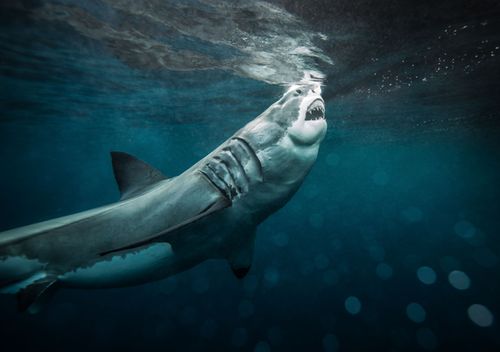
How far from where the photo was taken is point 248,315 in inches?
520

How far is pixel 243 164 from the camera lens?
10.6ft

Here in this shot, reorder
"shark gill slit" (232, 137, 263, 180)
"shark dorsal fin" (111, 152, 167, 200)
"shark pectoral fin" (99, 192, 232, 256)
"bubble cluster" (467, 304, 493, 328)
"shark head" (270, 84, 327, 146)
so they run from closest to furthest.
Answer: "shark pectoral fin" (99, 192, 232, 256)
"shark head" (270, 84, 327, 146)
"shark gill slit" (232, 137, 263, 180)
"shark dorsal fin" (111, 152, 167, 200)
"bubble cluster" (467, 304, 493, 328)

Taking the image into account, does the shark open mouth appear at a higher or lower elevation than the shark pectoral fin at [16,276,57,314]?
higher

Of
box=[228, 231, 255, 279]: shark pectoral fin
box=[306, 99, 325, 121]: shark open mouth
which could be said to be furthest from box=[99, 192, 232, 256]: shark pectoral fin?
box=[228, 231, 255, 279]: shark pectoral fin

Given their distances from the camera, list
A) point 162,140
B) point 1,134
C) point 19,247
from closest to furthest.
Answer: point 19,247 → point 1,134 → point 162,140

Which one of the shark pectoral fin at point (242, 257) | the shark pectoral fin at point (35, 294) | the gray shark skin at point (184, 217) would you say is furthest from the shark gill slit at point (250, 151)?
the shark pectoral fin at point (35, 294)

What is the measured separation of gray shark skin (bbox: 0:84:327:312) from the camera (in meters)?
3.10

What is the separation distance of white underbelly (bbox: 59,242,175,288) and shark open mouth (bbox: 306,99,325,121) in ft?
7.76

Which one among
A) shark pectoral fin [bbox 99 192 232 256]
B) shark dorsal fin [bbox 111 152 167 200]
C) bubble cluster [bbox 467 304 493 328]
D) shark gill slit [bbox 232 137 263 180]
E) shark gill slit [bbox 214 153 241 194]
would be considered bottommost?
bubble cluster [bbox 467 304 493 328]

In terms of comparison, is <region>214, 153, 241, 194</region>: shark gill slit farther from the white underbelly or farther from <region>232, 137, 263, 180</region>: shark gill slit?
the white underbelly

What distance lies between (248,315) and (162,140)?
88.2 feet

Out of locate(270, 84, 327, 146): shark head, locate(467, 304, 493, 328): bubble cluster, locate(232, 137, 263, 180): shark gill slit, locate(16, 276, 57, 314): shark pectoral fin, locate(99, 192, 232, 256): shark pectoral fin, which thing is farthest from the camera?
locate(467, 304, 493, 328): bubble cluster

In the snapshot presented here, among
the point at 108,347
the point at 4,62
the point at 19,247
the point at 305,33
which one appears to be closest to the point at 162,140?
the point at 4,62

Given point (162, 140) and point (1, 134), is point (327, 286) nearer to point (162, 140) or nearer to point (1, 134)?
point (162, 140)
